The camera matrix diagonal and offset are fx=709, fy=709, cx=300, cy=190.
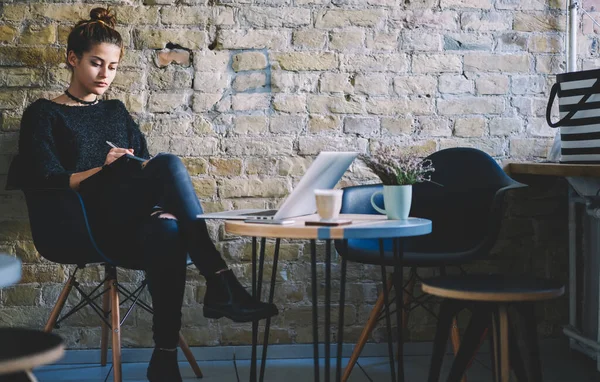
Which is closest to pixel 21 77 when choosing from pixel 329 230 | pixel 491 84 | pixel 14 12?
pixel 14 12

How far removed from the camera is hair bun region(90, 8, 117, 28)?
2.79 m

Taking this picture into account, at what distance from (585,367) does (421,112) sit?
4.09ft

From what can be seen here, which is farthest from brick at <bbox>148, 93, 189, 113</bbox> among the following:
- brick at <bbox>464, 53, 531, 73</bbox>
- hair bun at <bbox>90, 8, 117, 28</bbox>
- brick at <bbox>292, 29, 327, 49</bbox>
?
brick at <bbox>464, 53, 531, 73</bbox>

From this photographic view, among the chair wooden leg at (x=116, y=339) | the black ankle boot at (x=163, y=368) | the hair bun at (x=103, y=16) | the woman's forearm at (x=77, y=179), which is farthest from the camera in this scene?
the hair bun at (x=103, y=16)

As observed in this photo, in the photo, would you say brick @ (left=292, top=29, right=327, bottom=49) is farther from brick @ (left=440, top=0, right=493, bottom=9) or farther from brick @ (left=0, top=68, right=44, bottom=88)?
brick @ (left=0, top=68, right=44, bottom=88)

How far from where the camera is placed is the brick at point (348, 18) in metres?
3.03

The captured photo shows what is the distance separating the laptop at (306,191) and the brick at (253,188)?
2.97 feet

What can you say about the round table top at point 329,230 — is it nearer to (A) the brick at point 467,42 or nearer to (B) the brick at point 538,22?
(A) the brick at point 467,42

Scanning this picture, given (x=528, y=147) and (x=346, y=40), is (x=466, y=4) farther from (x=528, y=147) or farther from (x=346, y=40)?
(x=528, y=147)

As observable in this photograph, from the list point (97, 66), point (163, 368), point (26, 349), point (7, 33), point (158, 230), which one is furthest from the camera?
point (7, 33)

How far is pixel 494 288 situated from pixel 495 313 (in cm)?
6

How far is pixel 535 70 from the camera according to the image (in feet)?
10.3

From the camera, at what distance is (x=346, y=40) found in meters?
3.04

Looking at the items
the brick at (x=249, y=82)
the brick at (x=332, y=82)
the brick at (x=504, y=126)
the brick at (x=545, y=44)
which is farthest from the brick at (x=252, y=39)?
the brick at (x=545, y=44)
